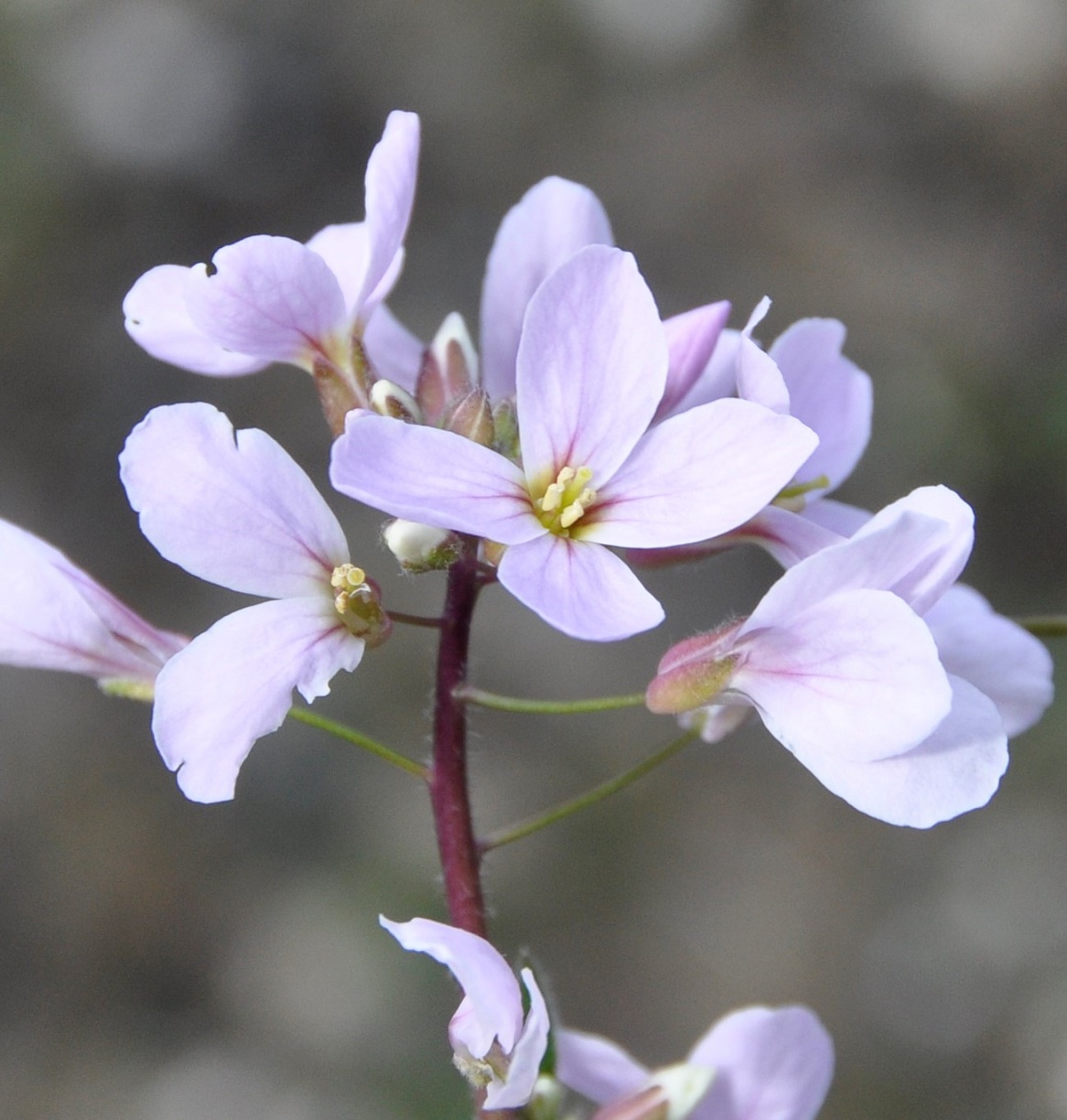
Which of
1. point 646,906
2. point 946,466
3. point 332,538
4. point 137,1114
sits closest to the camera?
point 332,538

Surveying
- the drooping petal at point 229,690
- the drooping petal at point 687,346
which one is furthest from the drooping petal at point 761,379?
the drooping petal at point 229,690

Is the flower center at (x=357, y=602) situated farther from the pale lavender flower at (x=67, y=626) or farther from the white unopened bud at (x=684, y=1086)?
the white unopened bud at (x=684, y=1086)

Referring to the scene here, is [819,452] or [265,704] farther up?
[819,452]

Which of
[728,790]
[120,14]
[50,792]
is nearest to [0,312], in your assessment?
[120,14]

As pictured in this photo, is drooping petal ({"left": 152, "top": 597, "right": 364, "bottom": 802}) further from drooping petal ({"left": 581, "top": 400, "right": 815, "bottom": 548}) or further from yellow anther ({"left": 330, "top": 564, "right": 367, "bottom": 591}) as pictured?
drooping petal ({"left": 581, "top": 400, "right": 815, "bottom": 548})

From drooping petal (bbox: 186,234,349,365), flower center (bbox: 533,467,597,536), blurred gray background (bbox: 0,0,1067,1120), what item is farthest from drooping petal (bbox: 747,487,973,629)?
blurred gray background (bbox: 0,0,1067,1120)

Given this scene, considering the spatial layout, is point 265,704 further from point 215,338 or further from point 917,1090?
point 917,1090
